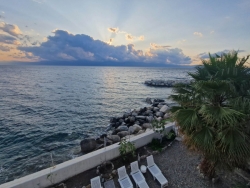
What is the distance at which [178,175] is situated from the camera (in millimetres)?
6520

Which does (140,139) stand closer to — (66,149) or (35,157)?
(66,149)

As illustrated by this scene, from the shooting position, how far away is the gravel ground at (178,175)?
6.05m

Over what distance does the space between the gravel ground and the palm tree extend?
1.47 meters

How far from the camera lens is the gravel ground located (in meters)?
6.05

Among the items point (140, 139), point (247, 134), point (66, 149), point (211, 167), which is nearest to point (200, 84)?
point (247, 134)

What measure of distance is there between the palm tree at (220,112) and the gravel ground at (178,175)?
1467mm

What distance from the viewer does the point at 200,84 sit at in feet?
15.0

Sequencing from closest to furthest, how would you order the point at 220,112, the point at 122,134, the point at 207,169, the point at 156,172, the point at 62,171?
the point at 220,112 → the point at 207,169 → the point at 62,171 → the point at 156,172 → the point at 122,134

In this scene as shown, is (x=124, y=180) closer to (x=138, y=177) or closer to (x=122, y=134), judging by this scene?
(x=138, y=177)

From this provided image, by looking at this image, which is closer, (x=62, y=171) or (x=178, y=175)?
(x=62, y=171)

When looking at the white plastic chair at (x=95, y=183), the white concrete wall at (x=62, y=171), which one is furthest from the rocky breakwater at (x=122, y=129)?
the white plastic chair at (x=95, y=183)

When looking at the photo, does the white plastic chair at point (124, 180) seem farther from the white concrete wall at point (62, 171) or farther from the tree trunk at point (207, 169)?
the tree trunk at point (207, 169)

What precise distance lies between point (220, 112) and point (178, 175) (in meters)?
3.49

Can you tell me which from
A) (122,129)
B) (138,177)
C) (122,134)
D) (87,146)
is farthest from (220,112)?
(122,129)
